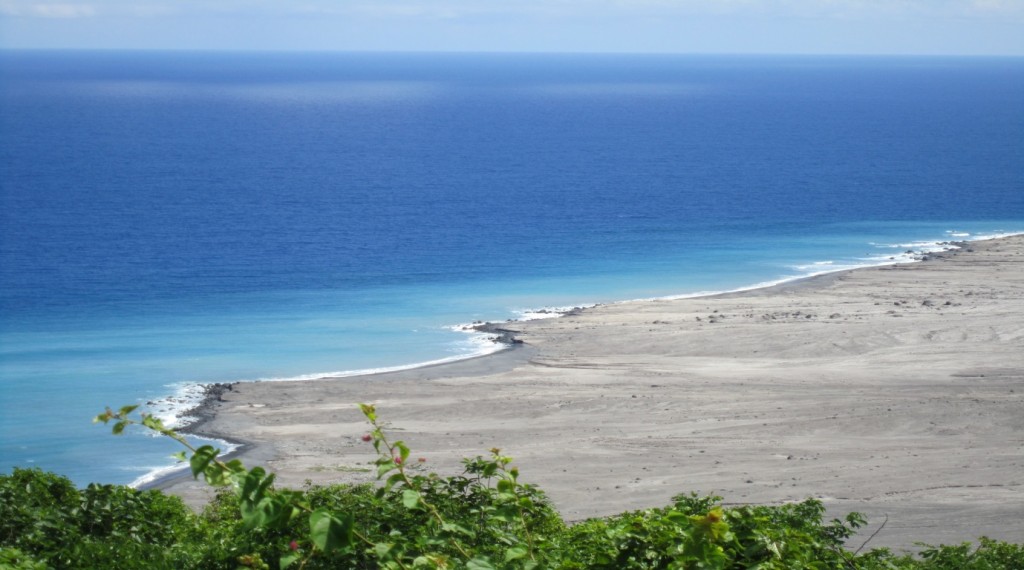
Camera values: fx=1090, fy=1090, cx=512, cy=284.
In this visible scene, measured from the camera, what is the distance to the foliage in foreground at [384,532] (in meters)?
5.11

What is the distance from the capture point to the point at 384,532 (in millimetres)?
10805

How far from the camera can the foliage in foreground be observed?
5.11 m

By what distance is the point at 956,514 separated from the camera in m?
27.6

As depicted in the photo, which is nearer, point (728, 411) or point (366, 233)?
point (728, 411)

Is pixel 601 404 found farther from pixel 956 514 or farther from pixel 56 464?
pixel 56 464

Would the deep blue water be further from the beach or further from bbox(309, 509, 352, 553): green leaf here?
bbox(309, 509, 352, 553): green leaf

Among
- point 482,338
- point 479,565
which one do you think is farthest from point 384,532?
point 482,338

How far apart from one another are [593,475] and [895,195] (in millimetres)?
68666

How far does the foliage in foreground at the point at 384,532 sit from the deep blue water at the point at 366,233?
22657mm

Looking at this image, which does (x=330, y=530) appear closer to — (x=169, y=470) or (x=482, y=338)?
(x=169, y=470)

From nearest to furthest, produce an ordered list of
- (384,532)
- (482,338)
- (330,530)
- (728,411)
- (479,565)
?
1. (330,530)
2. (479,565)
3. (384,532)
4. (728,411)
5. (482,338)

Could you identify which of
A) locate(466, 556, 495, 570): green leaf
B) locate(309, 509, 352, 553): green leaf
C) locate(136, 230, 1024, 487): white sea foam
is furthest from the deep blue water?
locate(309, 509, 352, 553): green leaf

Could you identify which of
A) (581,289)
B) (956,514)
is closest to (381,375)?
(581,289)

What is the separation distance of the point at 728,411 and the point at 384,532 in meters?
28.5
